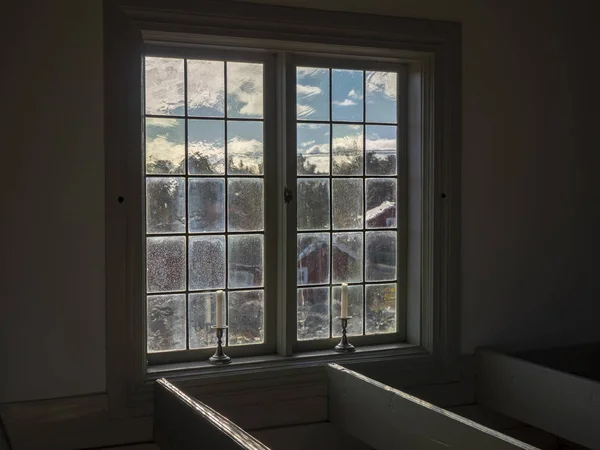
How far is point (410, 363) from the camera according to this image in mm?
3422

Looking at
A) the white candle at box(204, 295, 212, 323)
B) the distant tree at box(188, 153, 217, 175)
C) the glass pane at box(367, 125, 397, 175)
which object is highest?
the glass pane at box(367, 125, 397, 175)

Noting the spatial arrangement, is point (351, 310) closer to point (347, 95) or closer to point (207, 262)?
point (207, 262)

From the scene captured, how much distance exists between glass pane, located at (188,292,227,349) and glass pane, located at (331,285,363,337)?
1.82 feet

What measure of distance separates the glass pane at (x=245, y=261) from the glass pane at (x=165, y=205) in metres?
0.26

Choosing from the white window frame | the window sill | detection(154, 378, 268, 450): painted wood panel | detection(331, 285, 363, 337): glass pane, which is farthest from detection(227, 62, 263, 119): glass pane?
detection(154, 378, 268, 450): painted wood panel

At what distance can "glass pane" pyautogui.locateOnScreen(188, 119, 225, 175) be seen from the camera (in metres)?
3.19

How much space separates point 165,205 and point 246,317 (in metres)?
0.63

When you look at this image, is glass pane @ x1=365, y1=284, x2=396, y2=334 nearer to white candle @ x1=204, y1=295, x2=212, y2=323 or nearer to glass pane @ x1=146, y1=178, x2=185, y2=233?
white candle @ x1=204, y1=295, x2=212, y2=323

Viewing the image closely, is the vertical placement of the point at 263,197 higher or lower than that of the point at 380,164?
lower
